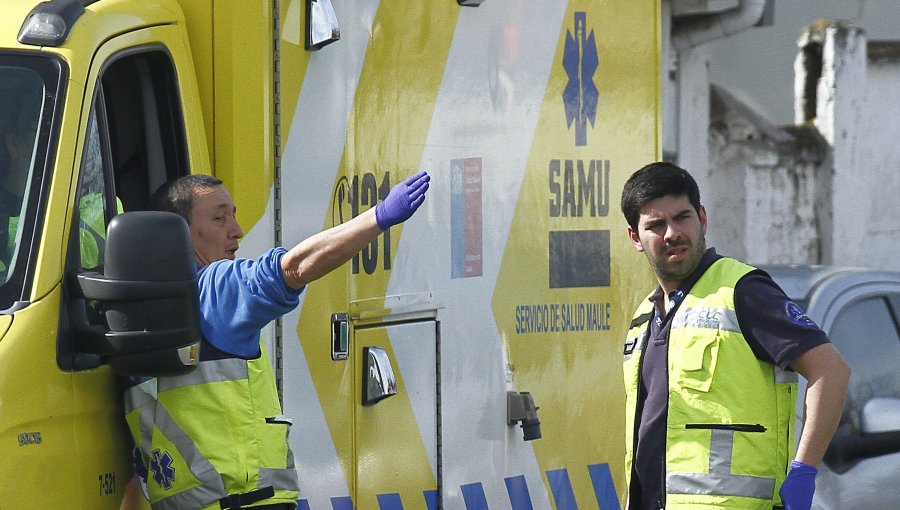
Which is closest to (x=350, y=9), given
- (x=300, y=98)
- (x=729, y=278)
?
(x=300, y=98)

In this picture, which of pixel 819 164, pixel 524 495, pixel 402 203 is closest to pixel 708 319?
pixel 402 203

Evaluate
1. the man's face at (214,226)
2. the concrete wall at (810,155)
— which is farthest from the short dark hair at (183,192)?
the concrete wall at (810,155)

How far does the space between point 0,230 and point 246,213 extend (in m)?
0.82

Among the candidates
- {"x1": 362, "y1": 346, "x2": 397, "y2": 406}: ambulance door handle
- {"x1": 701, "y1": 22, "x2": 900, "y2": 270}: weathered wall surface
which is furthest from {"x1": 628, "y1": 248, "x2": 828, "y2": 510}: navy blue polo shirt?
{"x1": 701, "y1": 22, "x2": 900, "y2": 270}: weathered wall surface

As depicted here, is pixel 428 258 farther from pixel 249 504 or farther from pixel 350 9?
pixel 249 504

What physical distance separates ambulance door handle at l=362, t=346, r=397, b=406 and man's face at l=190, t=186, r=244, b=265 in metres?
0.64

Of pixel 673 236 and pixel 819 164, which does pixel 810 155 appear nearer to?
pixel 819 164

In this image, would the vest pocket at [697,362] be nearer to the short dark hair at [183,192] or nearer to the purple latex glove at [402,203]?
the purple latex glove at [402,203]

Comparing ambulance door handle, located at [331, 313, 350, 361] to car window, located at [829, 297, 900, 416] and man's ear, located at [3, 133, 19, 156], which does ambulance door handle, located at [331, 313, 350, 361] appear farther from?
car window, located at [829, 297, 900, 416]

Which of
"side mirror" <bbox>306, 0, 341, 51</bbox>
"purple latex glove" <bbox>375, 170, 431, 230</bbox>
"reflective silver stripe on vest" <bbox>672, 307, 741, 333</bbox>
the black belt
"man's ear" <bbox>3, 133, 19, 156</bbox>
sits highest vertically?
"side mirror" <bbox>306, 0, 341, 51</bbox>

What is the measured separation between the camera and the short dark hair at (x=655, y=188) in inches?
138

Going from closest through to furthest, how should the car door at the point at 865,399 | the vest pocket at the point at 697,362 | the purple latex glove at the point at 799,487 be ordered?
the purple latex glove at the point at 799,487, the vest pocket at the point at 697,362, the car door at the point at 865,399

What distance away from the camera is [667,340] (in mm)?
3480

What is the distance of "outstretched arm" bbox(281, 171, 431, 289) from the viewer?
3.00m
